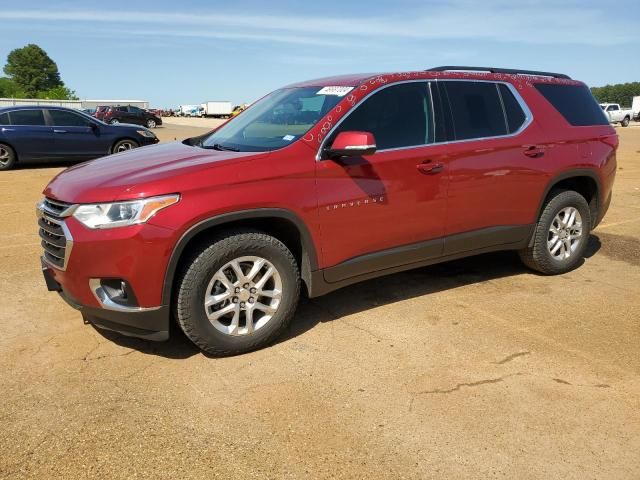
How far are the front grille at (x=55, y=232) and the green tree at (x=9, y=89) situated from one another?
381ft

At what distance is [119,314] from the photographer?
10.9 feet

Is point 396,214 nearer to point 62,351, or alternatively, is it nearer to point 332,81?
point 332,81

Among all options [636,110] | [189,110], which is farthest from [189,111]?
[636,110]

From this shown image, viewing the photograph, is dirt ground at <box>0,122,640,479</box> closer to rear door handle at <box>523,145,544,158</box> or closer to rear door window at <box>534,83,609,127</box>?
rear door handle at <box>523,145,544,158</box>

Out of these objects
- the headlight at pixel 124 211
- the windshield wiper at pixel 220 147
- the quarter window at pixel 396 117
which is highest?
the quarter window at pixel 396 117

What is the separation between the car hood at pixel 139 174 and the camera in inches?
127

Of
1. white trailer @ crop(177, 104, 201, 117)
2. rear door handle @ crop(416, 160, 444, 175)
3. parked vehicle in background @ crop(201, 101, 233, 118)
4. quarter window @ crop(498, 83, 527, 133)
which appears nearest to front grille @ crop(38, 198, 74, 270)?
rear door handle @ crop(416, 160, 444, 175)

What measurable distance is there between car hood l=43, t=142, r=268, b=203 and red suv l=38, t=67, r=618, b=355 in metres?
0.01

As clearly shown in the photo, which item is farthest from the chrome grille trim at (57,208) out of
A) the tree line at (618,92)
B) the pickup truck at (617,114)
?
the tree line at (618,92)

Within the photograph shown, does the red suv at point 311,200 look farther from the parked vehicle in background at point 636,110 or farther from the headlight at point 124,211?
the parked vehicle in background at point 636,110

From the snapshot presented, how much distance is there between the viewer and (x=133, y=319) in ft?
10.9

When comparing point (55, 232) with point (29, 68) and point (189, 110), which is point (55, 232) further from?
point (29, 68)

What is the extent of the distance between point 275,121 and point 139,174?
1.24 m

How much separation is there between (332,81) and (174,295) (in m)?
2.06
